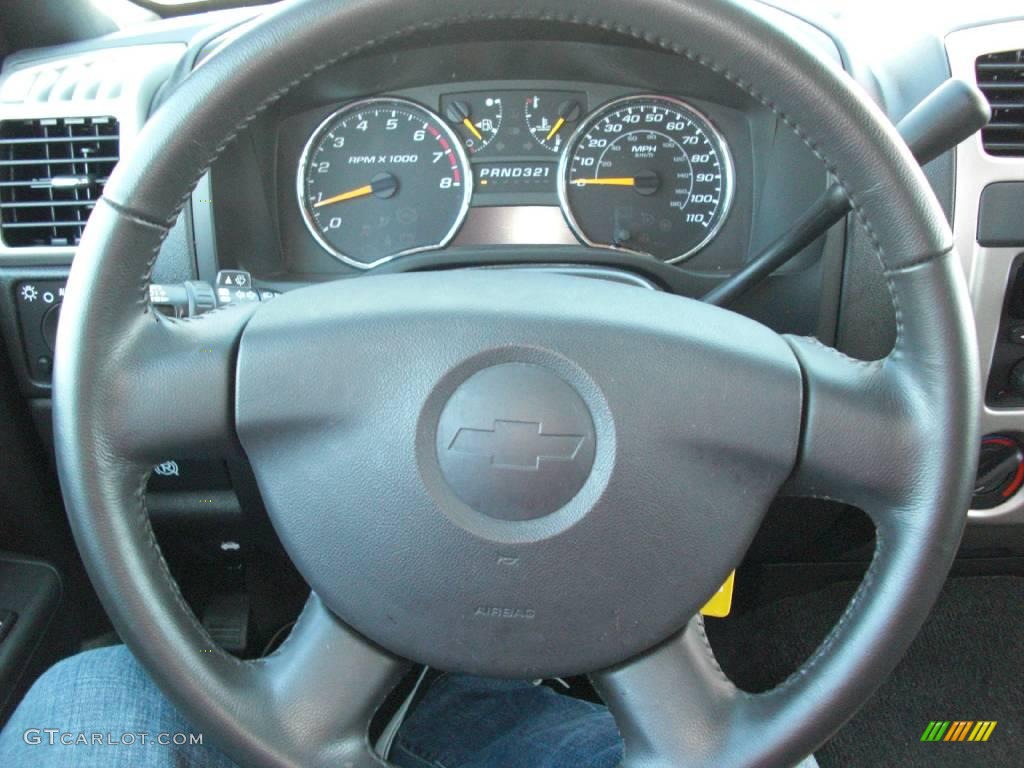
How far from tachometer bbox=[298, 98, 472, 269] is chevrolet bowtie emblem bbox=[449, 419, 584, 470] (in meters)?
0.83

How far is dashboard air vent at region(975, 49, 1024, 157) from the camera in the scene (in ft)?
3.96

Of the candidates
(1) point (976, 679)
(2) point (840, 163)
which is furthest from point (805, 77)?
(1) point (976, 679)

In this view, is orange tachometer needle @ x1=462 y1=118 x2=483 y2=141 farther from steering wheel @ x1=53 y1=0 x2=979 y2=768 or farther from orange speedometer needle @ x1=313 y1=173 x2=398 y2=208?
steering wheel @ x1=53 y1=0 x2=979 y2=768

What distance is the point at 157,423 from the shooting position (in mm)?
740

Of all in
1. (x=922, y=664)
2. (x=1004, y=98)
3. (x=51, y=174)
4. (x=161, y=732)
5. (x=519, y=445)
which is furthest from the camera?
(x=922, y=664)

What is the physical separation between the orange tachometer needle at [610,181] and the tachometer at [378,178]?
0.17 meters

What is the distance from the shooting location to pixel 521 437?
713mm

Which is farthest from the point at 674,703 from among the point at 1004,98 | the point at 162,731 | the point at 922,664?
the point at 922,664

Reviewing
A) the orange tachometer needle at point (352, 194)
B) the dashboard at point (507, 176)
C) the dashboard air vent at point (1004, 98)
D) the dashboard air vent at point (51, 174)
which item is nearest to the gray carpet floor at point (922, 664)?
the dashboard at point (507, 176)

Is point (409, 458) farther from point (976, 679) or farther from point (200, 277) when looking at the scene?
point (976, 679)

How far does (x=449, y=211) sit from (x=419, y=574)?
0.89 m

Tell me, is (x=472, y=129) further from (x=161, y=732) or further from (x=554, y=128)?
(x=161, y=732)

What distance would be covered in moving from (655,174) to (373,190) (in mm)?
435

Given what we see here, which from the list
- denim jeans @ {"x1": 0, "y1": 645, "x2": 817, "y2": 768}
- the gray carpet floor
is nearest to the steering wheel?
denim jeans @ {"x1": 0, "y1": 645, "x2": 817, "y2": 768}
